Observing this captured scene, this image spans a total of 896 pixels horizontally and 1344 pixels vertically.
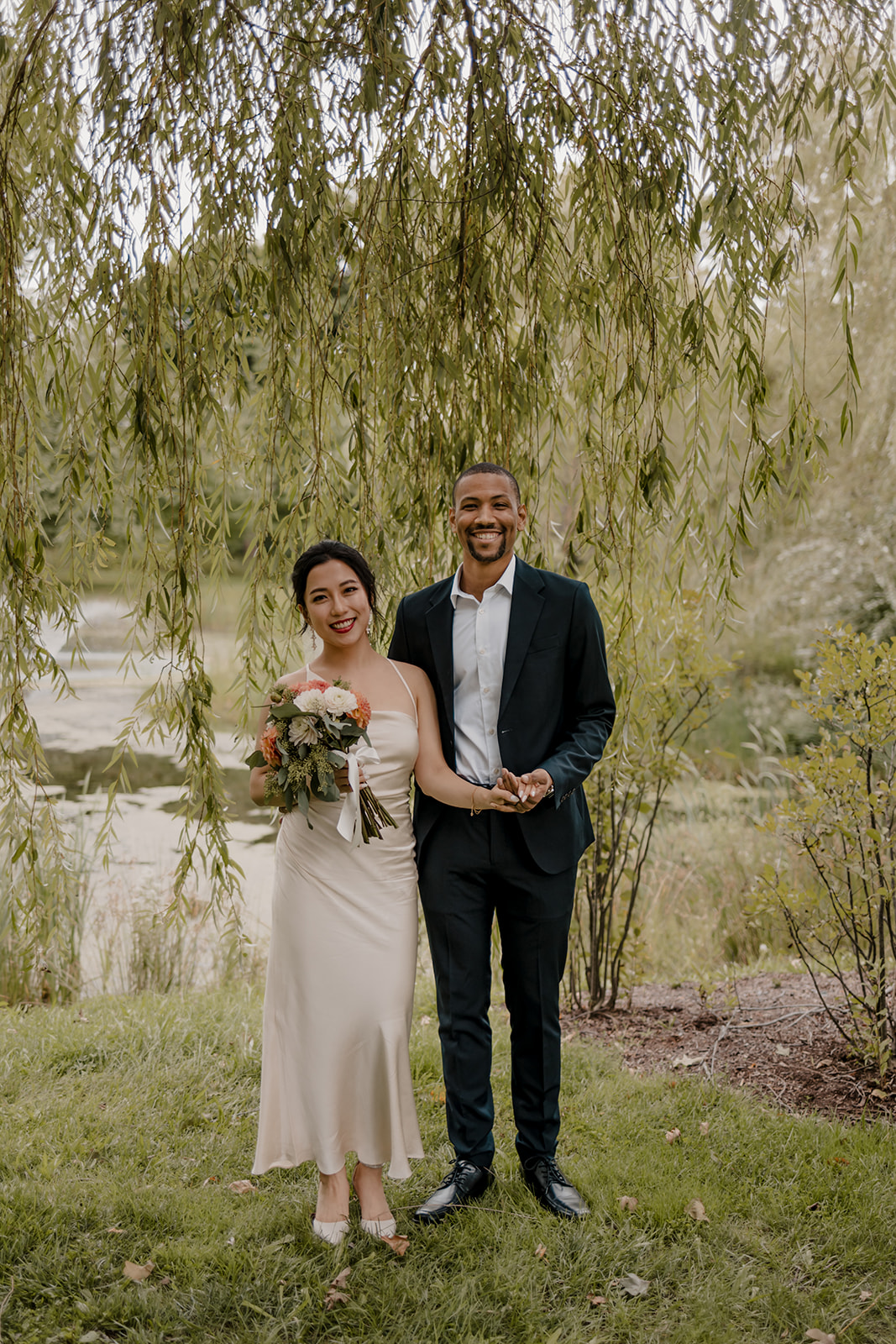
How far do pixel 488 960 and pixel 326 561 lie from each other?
1.09 meters

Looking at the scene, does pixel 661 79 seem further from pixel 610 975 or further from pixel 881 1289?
pixel 610 975

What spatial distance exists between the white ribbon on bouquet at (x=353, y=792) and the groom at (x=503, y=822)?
25 centimetres

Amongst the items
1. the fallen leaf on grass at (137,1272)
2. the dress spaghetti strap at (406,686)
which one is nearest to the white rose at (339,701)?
the dress spaghetti strap at (406,686)

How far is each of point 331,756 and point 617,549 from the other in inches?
39.1

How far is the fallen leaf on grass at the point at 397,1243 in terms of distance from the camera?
2.37m

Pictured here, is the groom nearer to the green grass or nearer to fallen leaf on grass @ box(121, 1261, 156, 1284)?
the green grass

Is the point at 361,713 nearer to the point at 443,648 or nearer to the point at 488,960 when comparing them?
the point at 443,648

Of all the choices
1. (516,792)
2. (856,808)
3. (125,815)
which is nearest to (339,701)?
(516,792)

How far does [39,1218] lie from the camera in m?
2.54

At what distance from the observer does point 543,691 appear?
8.30 feet

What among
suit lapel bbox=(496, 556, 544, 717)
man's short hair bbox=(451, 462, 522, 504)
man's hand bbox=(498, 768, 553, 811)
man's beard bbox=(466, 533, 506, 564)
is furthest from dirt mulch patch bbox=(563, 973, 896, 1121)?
man's short hair bbox=(451, 462, 522, 504)

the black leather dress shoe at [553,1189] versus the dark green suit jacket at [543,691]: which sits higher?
the dark green suit jacket at [543,691]

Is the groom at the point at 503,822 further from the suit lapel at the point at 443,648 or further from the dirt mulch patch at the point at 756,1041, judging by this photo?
the dirt mulch patch at the point at 756,1041

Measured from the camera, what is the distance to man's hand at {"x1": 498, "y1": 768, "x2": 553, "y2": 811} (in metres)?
2.28
